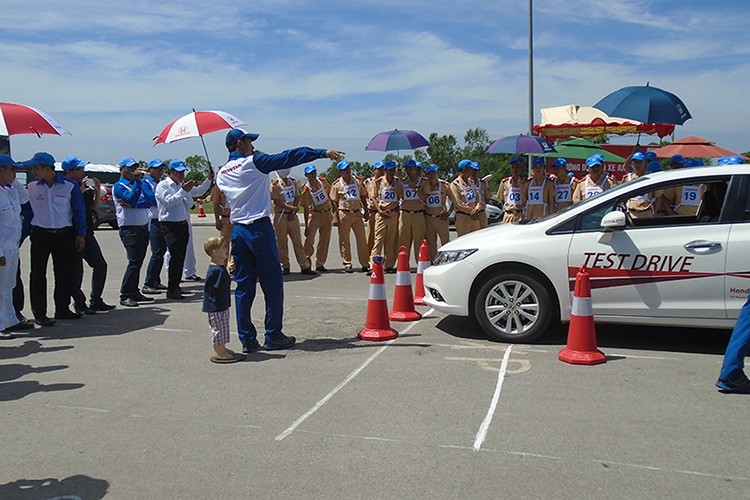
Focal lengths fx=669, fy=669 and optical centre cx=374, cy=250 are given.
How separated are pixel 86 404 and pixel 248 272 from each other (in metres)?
1.94

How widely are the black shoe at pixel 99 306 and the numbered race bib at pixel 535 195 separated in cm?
683

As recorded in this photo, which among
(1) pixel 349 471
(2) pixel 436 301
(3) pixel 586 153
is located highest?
(3) pixel 586 153

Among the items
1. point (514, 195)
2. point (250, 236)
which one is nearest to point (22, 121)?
point (250, 236)

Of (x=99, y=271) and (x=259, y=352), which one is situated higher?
(x=99, y=271)

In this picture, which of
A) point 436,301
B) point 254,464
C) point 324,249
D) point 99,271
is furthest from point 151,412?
point 324,249

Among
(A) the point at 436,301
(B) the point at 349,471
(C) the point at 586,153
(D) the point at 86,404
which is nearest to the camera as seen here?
(B) the point at 349,471

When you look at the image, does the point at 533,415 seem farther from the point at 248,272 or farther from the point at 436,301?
the point at 248,272

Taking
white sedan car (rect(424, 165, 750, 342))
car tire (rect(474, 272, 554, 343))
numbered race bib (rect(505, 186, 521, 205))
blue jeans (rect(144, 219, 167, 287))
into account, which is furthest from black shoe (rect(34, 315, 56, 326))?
numbered race bib (rect(505, 186, 521, 205))

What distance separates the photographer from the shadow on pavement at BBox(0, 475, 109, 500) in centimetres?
364

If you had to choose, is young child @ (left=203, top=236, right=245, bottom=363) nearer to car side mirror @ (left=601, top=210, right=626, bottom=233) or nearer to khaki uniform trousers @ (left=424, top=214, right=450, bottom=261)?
car side mirror @ (left=601, top=210, right=626, bottom=233)

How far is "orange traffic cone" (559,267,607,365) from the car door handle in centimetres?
100

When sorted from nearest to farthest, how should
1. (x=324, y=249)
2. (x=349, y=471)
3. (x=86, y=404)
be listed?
(x=349, y=471) → (x=86, y=404) → (x=324, y=249)

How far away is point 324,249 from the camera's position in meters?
13.0

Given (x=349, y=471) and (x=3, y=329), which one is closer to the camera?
(x=349, y=471)
